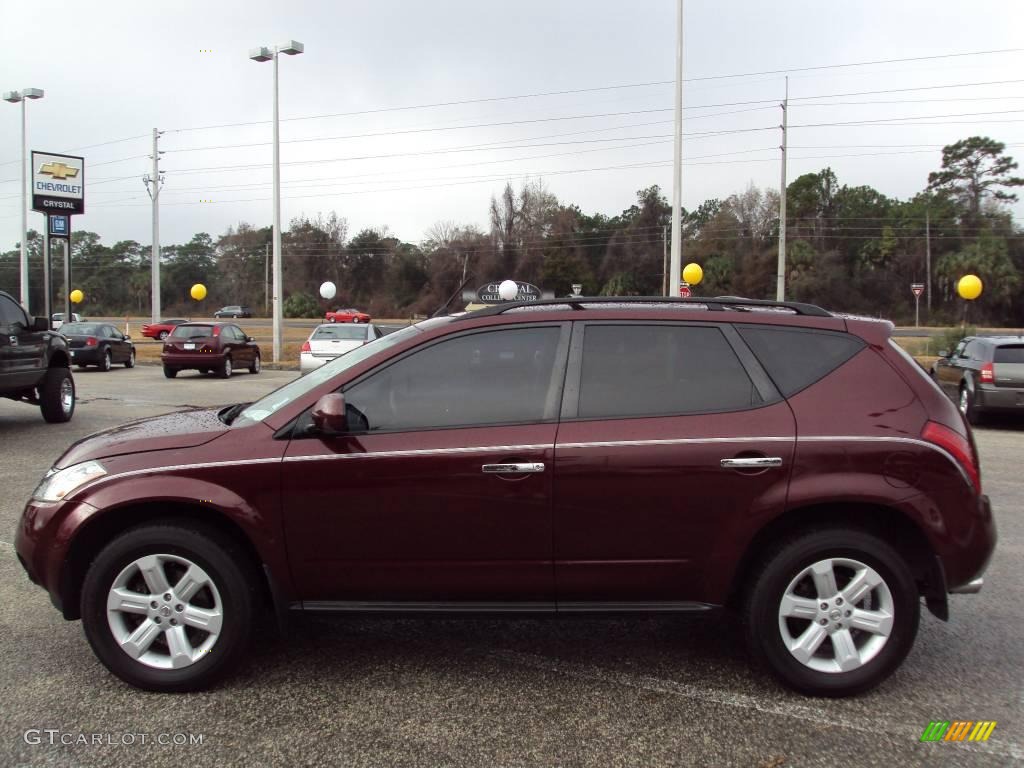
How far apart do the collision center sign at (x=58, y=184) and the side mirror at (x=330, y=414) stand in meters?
31.2

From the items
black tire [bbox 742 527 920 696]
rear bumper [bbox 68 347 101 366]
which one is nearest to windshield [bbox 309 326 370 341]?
rear bumper [bbox 68 347 101 366]

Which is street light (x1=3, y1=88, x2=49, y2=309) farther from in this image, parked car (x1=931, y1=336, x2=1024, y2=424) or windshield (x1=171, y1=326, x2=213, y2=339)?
A: parked car (x1=931, y1=336, x2=1024, y2=424)

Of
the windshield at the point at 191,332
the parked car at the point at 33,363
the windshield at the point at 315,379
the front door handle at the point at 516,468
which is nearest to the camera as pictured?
the front door handle at the point at 516,468

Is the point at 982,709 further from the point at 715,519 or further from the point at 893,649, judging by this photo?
the point at 715,519

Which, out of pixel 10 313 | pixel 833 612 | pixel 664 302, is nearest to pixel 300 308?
pixel 10 313

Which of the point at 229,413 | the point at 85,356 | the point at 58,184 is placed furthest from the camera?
the point at 58,184

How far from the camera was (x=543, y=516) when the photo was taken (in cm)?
348

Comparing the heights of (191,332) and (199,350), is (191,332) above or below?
above

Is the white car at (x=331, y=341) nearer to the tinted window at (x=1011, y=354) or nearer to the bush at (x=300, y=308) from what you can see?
the tinted window at (x=1011, y=354)

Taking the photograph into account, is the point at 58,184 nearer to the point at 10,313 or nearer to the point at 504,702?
the point at 10,313

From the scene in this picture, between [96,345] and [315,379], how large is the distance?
74.4 feet

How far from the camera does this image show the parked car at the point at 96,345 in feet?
76.9

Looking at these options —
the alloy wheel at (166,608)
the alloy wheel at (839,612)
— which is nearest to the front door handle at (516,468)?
the alloy wheel at (839,612)

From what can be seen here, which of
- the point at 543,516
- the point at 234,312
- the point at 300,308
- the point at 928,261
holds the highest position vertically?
the point at 928,261
